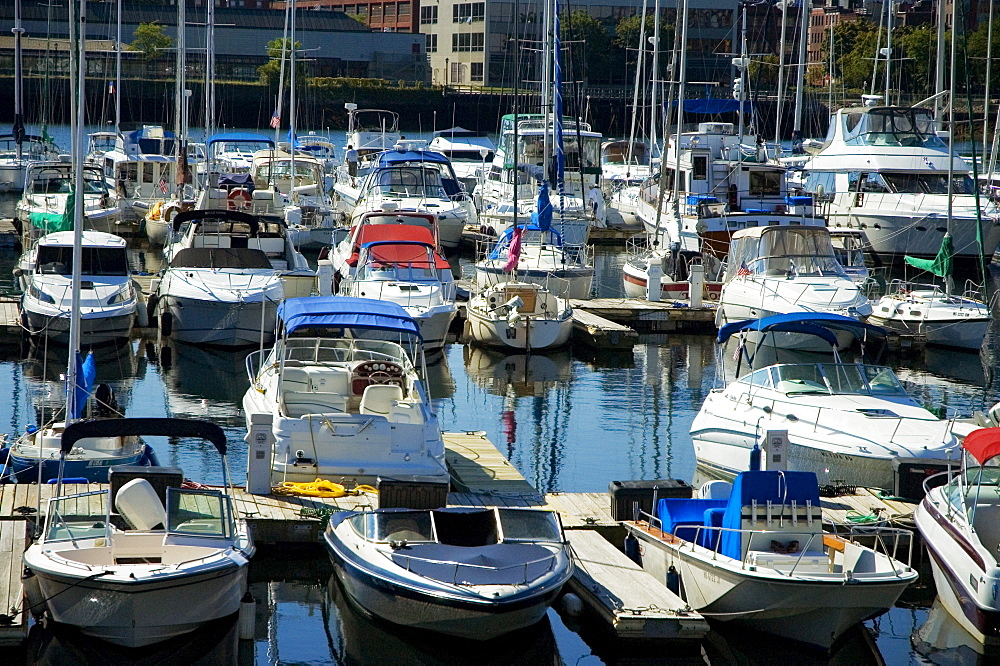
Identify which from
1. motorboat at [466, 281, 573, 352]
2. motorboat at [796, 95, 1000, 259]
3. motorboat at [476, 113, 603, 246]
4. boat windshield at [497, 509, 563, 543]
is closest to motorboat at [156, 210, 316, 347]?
motorboat at [466, 281, 573, 352]

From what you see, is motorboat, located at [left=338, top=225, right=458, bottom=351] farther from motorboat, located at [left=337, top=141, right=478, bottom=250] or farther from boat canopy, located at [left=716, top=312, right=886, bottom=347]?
motorboat, located at [left=337, top=141, right=478, bottom=250]

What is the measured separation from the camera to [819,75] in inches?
4011

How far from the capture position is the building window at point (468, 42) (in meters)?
98.8

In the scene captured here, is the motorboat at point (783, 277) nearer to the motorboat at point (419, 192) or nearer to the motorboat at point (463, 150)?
the motorboat at point (419, 192)

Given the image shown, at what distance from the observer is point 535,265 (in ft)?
98.6

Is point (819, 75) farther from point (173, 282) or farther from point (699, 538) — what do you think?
point (699, 538)

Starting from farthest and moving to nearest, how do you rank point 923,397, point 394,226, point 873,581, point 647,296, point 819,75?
point 819,75
point 647,296
point 394,226
point 923,397
point 873,581

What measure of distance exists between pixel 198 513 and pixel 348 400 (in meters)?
4.68

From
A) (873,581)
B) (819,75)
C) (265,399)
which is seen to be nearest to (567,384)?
(265,399)

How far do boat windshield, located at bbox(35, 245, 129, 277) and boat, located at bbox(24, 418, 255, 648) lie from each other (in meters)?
13.6

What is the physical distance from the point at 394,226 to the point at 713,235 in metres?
8.91

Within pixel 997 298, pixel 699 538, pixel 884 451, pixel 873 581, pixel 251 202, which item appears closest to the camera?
pixel 873 581

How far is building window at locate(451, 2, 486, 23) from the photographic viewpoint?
95.3 metres

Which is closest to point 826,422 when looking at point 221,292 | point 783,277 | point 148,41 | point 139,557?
point 139,557
